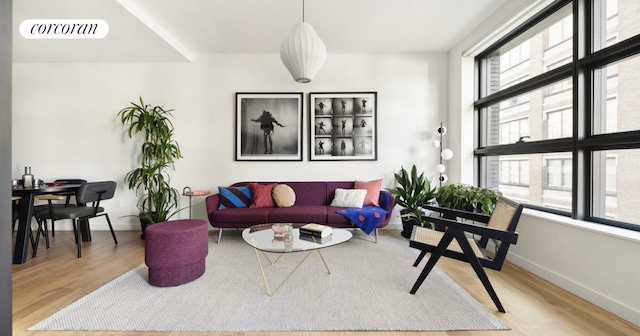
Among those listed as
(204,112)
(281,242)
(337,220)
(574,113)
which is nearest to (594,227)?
(574,113)

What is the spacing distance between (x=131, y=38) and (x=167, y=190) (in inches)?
81.8

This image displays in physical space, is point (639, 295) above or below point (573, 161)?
below

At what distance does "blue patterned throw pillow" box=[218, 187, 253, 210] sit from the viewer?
3.51 meters

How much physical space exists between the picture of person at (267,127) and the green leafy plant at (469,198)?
2590mm

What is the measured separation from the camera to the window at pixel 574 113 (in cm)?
195

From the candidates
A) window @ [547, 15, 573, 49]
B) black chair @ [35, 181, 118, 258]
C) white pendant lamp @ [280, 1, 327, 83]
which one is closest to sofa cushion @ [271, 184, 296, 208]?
white pendant lamp @ [280, 1, 327, 83]

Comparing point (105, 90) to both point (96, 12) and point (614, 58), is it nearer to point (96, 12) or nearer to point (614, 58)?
point (96, 12)

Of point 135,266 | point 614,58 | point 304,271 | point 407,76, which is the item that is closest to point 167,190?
point 135,266

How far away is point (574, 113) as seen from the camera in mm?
2232

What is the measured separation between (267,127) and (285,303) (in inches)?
110

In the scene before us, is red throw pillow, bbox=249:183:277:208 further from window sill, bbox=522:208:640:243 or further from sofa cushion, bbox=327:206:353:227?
window sill, bbox=522:208:640:243

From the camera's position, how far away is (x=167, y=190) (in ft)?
12.2

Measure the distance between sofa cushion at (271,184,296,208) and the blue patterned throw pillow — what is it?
1.26 feet

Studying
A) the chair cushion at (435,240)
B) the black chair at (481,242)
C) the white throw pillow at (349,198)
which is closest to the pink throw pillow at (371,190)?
the white throw pillow at (349,198)
